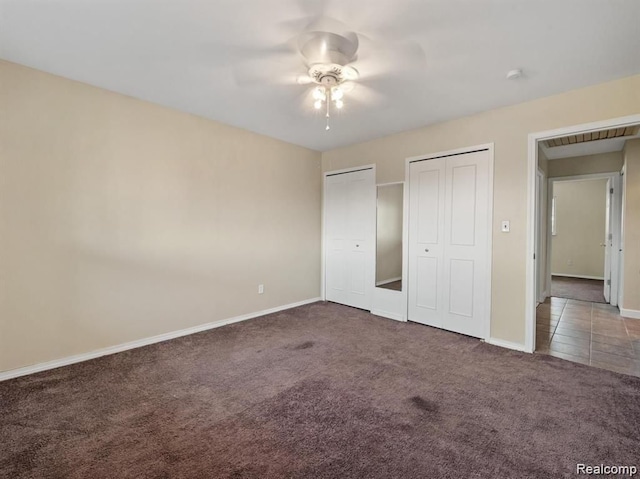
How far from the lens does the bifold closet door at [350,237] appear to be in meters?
4.54

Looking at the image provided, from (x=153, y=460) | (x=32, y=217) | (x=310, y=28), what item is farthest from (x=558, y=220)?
(x=32, y=217)

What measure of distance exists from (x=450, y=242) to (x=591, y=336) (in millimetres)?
1888

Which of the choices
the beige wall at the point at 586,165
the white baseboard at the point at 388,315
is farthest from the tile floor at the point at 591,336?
the beige wall at the point at 586,165

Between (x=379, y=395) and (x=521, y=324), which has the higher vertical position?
(x=521, y=324)

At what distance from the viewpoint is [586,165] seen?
16.9ft

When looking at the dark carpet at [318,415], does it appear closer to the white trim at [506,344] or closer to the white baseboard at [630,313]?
the white trim at [506,344]

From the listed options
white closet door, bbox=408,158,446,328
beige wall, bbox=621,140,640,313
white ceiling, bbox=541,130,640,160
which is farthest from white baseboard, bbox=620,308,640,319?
white closet door, bbox=408,158,446,328

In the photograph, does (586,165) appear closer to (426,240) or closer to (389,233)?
(426,240)

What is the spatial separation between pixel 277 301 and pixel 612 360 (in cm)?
377

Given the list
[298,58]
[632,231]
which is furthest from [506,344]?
[298,58]

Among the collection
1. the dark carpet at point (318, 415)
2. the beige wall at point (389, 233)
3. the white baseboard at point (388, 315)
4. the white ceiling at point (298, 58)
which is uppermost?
the white ceiling at point (298, 58)

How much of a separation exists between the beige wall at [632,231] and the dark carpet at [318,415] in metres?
2.47

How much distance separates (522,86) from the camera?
2766 millimetres

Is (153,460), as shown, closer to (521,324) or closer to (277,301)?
(277,301)
